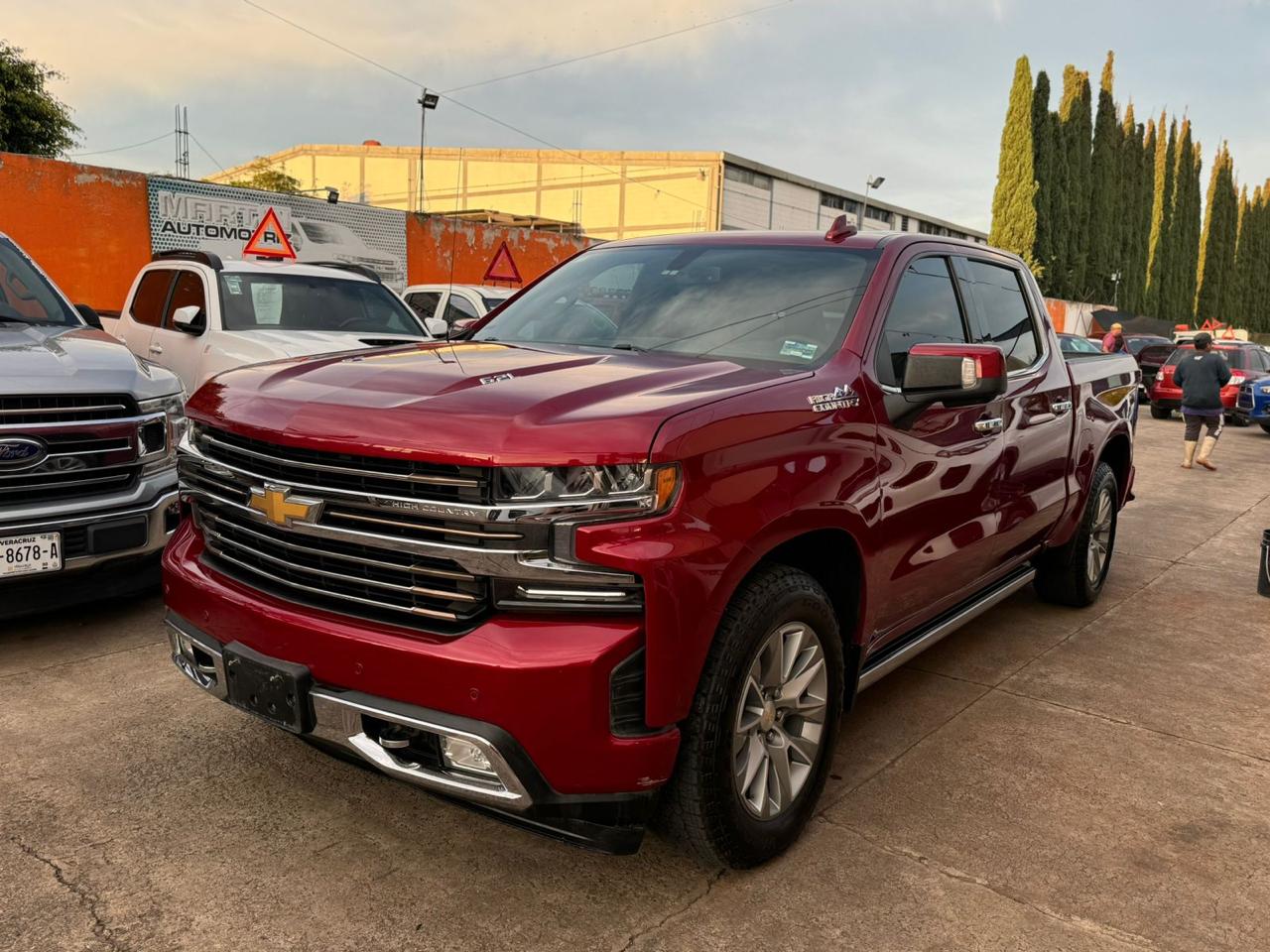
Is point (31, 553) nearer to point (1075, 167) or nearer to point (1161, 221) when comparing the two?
point (1075, 167)

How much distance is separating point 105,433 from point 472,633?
2865mm

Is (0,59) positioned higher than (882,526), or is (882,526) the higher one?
(0,59)

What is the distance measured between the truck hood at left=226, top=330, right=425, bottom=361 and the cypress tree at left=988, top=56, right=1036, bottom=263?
120ft

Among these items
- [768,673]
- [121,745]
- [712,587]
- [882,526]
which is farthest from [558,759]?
[121,745]

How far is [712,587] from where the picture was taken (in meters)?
2.35

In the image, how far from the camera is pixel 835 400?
9.47 ft

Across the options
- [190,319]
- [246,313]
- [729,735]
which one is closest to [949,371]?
[729,735]

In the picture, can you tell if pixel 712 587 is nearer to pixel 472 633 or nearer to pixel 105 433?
pixel 472 633

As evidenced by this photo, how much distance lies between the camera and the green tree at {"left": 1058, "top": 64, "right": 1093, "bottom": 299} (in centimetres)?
4159

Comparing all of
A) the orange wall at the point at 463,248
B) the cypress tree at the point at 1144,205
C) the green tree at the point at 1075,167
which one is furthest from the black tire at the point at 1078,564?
the cypress tree at the point at 1144,205

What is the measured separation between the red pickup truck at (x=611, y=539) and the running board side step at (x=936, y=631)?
0.02 meters

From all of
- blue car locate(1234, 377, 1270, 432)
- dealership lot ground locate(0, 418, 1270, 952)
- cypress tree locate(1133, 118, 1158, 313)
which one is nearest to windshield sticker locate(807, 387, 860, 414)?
dealership lot ground locate(0, 418, 1270, 952)

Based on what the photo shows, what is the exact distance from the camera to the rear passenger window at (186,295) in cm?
808

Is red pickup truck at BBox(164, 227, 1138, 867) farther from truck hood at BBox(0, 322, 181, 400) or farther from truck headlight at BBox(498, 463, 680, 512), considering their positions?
truck hood at BBox(0, 322, 181, 400)
